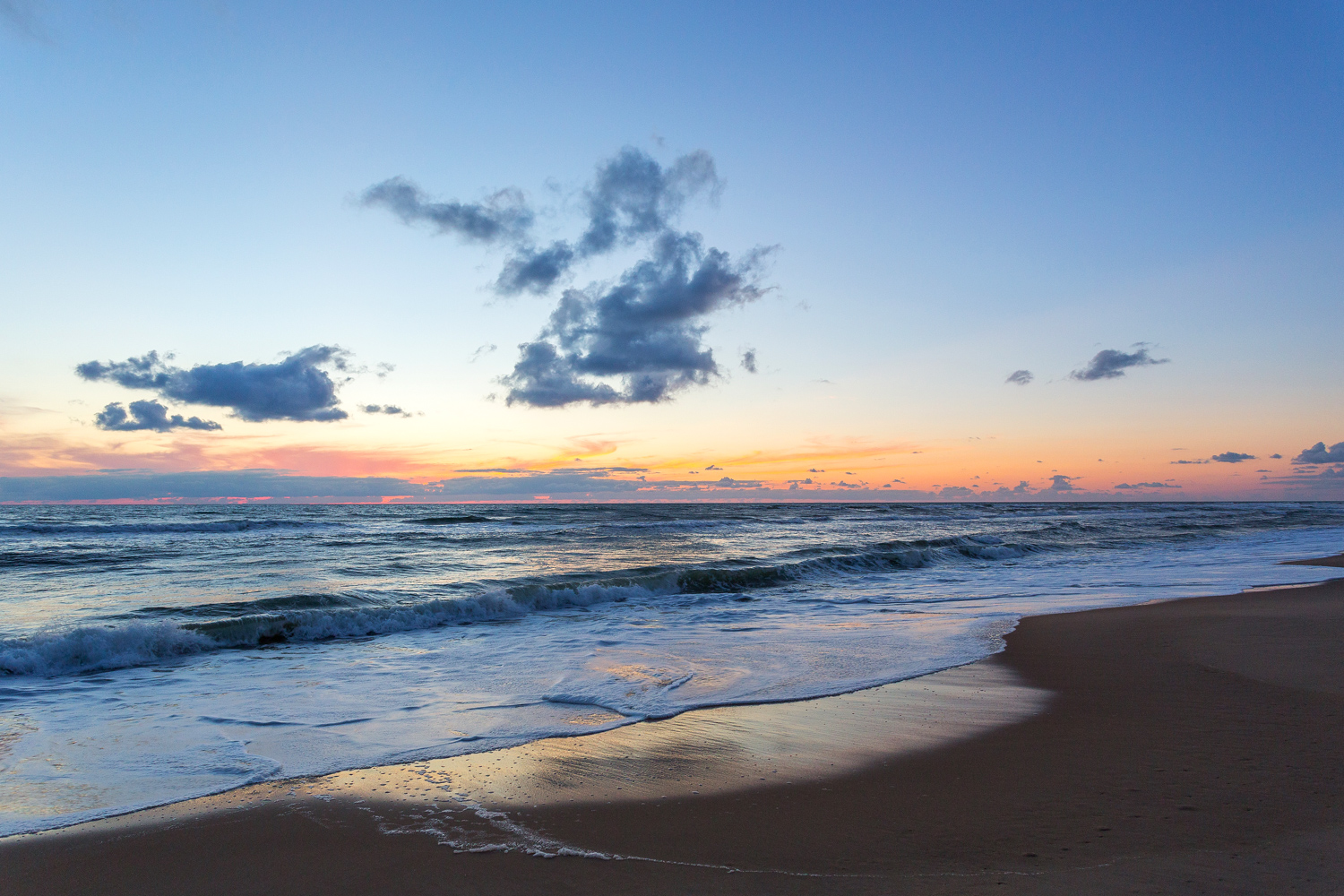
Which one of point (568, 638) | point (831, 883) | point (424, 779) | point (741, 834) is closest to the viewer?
point (831, 883)

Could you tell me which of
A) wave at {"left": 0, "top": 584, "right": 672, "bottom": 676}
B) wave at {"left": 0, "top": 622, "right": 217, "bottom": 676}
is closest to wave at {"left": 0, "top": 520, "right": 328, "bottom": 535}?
wave at {"left": 0, "top": 584, "right": 672, "bottom": 676}

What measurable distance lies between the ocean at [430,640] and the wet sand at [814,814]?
678mm

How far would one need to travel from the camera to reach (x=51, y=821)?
390cm

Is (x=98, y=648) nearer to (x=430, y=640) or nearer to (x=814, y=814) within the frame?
(x=430, y=640)

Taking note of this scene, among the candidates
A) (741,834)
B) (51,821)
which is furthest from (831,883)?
(51,821)

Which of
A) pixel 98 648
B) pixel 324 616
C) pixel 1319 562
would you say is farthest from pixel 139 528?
pixel 1319 562

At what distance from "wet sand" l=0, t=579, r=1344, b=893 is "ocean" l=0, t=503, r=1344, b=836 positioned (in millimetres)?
678

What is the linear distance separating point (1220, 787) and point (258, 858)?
5.27m

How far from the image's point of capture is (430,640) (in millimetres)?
10156

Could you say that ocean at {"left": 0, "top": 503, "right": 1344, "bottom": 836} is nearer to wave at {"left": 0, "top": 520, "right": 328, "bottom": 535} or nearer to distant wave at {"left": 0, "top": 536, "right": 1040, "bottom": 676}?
distant wave at {"left": 0, "top": 536, "right": 1040, "bottom": 676}

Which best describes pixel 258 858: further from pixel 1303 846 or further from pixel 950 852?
pixel 1303 846

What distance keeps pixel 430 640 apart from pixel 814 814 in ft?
25.5

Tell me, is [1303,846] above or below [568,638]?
above

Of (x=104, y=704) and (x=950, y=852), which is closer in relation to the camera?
(x=950, y=852)
